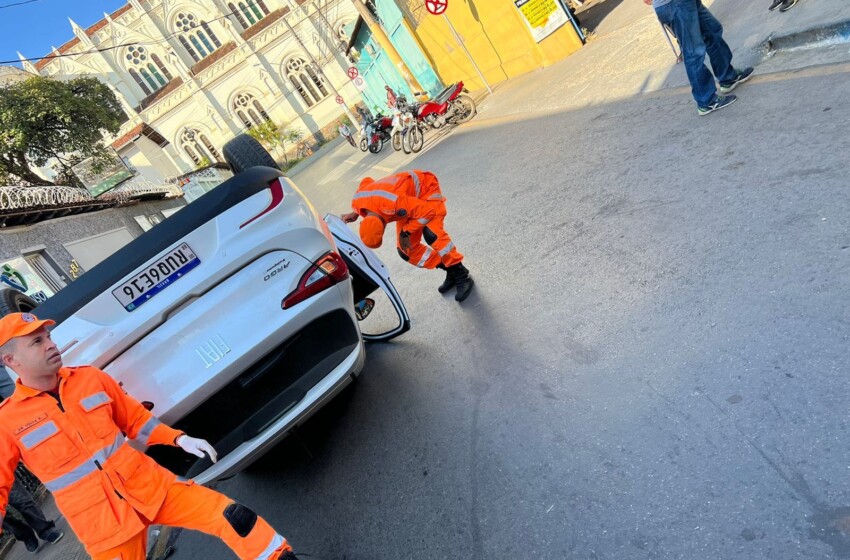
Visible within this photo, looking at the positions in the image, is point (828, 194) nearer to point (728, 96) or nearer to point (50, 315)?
point (728, 96)

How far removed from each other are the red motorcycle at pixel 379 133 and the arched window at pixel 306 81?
3228 cm

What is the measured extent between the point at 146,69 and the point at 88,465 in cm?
5775

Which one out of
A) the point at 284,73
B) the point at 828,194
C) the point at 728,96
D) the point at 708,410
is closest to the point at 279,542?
the point at 708,410

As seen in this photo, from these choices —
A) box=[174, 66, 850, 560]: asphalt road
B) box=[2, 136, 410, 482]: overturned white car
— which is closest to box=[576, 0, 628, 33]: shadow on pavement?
box=[174, 66, 850, 560]: asphalt road

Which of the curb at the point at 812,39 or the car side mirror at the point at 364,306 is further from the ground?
the car side mirror at the point at 364,306

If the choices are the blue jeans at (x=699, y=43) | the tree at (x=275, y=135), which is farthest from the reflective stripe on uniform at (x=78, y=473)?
the tree at (x=275, y=135)

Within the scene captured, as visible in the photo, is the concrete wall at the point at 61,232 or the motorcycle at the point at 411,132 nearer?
the concrete wall at the point at 61,232

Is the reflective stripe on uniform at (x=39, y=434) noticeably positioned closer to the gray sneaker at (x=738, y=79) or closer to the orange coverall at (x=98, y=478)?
the orange coverall at (x=98, y=478)

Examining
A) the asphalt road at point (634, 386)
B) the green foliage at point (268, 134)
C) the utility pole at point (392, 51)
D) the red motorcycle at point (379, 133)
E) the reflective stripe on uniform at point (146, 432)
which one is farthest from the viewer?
the green foliage at point (268, 134)

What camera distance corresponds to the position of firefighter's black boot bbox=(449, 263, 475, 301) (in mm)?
4660

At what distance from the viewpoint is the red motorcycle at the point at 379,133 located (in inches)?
748

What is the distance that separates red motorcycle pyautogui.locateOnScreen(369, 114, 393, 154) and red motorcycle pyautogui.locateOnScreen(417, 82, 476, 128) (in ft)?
16.9

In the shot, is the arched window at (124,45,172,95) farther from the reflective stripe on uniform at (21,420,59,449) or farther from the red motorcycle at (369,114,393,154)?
the reflective stripe on uniform at (21,420,59,449)

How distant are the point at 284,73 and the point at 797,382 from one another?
51.7m
